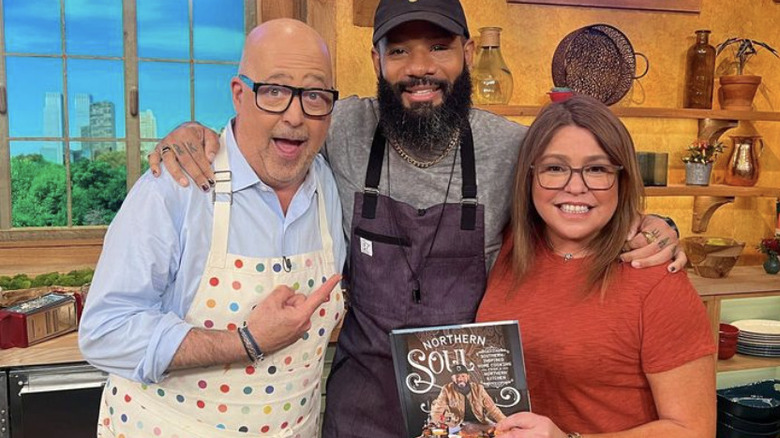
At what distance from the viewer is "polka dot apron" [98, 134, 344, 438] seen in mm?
1471

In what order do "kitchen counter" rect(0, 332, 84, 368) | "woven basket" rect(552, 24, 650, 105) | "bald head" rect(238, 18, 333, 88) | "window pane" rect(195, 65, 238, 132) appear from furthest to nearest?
1. "window pane" rect(195, 65, 238, 132)
2. "woven basket" rect(552, 24, 650, 105)
3. "kitchen counter" rect(0, 332, 84, 368)
4. "bald head" rect(238, 18, 333, 88)

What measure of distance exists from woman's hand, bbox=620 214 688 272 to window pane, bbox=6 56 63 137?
9.69 ft

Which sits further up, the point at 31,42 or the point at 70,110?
the point at 31,42

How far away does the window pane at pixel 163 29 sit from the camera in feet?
11.3

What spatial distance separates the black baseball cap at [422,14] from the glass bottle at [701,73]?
89.4 inches

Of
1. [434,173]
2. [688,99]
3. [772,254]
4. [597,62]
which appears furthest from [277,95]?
[772,254]

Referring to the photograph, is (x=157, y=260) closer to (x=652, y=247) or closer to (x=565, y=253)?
(x=565, y=253)

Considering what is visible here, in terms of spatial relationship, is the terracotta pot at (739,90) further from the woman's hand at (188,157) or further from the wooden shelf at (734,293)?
the woman's hand at (188,157)

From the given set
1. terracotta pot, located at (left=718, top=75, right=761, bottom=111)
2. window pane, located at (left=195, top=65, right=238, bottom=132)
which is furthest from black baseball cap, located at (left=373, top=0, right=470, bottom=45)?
terracotta pot, located at (left=718, top=75, right=761, bottom=111)

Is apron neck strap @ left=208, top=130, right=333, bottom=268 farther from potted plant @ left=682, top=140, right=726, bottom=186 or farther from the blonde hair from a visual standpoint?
potted plant @ left=682, top=140, right=726, bottom=186

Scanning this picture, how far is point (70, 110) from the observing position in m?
3.47

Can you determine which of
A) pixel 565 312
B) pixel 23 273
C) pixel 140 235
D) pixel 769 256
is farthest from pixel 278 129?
pixel 769 256

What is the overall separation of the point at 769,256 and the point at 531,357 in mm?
2589

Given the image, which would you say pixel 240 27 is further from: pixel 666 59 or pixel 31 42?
pixel 666 59
